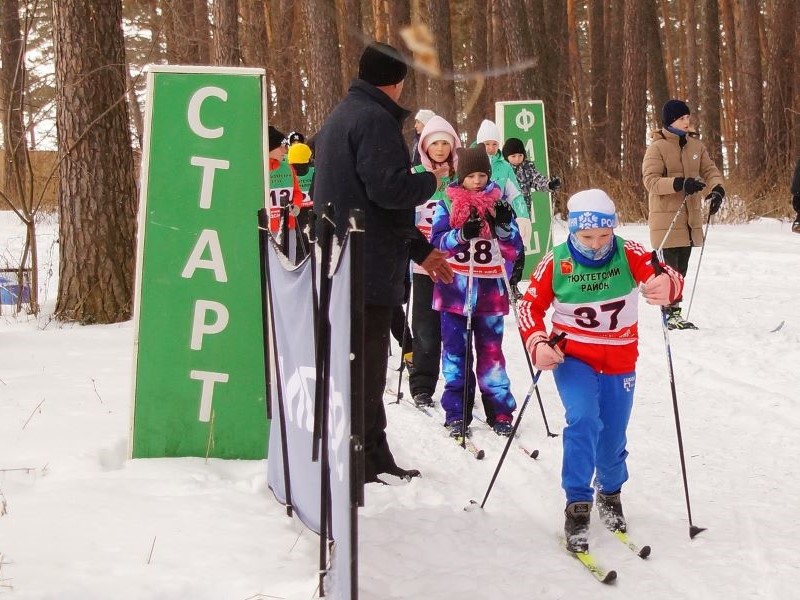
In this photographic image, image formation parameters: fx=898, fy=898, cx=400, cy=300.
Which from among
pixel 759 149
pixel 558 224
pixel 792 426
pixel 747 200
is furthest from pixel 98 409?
pixel 759 149

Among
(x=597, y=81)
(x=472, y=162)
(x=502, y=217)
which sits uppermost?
(x=597, y=81)

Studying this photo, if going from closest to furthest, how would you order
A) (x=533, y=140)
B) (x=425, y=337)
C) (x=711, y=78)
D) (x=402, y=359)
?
(x=425, y=337) → (x=402, y=359) → (x=533, y=140) → (x=711, y=78)

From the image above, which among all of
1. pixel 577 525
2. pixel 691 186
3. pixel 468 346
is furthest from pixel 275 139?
pixel 577 525

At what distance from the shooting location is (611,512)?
4.29m

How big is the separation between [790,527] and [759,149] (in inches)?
632

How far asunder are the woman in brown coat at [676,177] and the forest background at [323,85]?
316 centimetres

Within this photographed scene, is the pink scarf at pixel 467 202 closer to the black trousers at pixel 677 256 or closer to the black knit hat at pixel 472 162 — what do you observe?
the black knit hat at pixel 472 162

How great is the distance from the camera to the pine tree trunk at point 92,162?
7883mm

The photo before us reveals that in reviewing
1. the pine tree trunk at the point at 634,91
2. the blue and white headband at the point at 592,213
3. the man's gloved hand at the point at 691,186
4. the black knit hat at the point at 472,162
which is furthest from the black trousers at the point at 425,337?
the pine tree trunk at the point at 634,91

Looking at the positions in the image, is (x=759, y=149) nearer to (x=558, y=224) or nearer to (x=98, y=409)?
(x=558, y=224)

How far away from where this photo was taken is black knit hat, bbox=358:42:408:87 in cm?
446

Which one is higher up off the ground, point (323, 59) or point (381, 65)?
point (323, 59)

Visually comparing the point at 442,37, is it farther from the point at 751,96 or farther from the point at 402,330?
the point at 402,330

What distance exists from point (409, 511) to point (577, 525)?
2.75 feet
